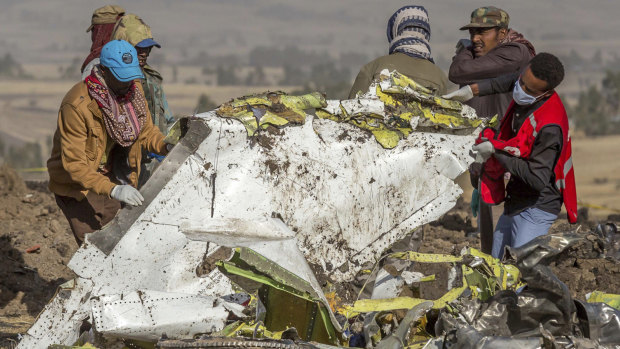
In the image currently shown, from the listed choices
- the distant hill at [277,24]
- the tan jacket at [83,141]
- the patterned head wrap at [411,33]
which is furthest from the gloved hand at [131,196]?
the distant hill at [277,24]

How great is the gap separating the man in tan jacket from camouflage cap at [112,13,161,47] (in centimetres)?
66

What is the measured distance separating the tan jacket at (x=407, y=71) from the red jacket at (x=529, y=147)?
0.60 meters

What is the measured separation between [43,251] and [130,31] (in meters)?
2.72

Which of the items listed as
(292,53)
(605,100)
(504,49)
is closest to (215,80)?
(292,53)

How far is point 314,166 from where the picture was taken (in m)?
4.79

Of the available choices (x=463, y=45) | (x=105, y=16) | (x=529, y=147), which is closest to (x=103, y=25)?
(x=105, y=16)

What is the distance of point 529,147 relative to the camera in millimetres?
4875

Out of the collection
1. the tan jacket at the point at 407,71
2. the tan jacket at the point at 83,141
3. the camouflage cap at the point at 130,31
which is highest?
the camouflage cap at the point at 130,31

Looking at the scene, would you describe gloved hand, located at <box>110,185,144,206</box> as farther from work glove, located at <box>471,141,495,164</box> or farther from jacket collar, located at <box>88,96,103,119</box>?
work glove, located at <box>471,141,495,164</box>

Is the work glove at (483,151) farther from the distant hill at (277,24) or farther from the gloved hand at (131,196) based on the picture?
the distant hill at (277,24)

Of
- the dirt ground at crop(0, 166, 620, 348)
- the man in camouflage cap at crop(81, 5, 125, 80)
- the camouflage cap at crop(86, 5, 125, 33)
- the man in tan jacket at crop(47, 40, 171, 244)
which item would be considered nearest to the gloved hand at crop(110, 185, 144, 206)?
the man in tan jacket at crop(47, 40, 171, 244)

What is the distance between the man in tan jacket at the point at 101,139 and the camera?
A: 5141 mm

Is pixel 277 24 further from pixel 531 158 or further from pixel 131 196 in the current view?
pixel 131 196

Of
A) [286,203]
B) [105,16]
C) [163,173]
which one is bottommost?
[286,203]
